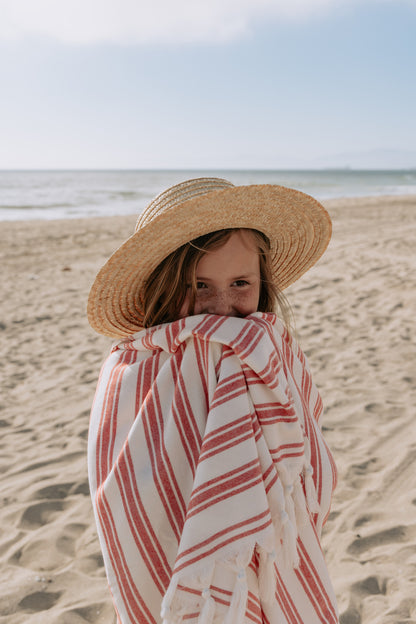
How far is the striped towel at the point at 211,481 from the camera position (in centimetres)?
111

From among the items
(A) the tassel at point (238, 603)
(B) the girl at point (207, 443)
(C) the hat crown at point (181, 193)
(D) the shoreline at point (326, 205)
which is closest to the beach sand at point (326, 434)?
(B) the girl at point (207, 443)

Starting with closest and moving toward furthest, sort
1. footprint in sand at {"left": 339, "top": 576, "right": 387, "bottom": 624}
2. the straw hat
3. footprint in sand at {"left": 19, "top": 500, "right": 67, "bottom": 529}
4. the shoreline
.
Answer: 1. the straw hat
2. footprint in sand at {"left": 339, "top": 576, "right": 387, "bottom": 624}
3. footprint in sand at {"left": 19, "top": 500, "right": 67, "bottom": 529}
4. the shoreline

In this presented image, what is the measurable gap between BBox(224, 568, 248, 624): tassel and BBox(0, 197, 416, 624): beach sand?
1118mm

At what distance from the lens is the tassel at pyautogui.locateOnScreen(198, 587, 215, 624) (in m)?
1.07

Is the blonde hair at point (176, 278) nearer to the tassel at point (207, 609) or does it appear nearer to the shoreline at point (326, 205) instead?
the tassel at point (207, 609)

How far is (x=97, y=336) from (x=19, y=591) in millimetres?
3364

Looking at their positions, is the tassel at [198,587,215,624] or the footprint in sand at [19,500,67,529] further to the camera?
the footprint in sand at [19,500,67,529]

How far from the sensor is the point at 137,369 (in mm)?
1336

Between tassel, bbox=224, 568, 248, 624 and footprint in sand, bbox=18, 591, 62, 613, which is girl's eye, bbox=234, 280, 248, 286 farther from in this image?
footprint in sand, bbox=18, 591, 62, 613

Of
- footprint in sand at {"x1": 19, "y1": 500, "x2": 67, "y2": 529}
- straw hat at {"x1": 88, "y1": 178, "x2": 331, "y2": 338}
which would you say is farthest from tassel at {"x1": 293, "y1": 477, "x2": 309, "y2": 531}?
footprint in sand at {"x1": 19, "y1": 500, "x2": 67, "y2": 529}

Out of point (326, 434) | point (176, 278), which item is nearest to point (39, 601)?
point (176, 278)

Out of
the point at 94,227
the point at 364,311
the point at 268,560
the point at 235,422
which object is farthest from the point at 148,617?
the point at 94,227

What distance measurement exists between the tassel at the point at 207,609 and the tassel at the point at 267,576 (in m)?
0.13

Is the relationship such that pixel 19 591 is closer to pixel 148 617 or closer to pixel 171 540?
pixel 148 617
